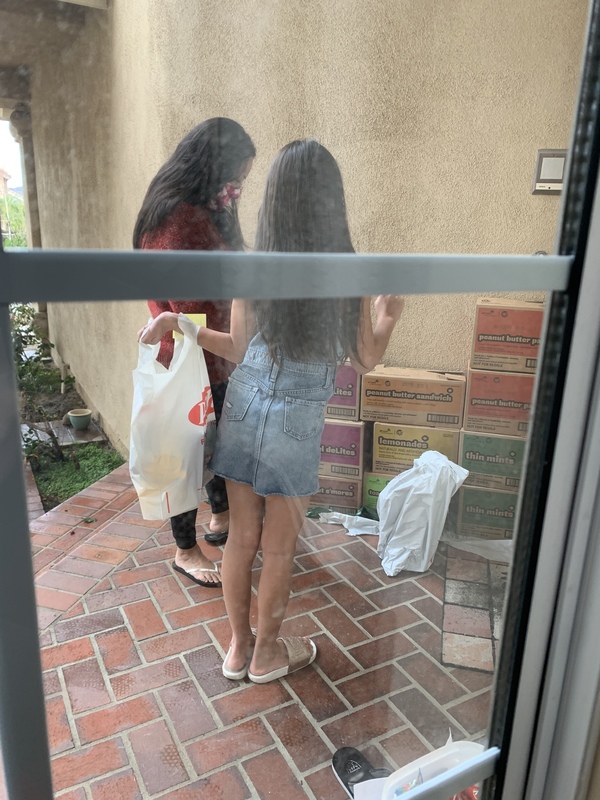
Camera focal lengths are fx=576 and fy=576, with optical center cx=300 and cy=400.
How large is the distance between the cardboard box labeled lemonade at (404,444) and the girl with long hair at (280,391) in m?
0.28

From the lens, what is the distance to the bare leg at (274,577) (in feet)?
4.34

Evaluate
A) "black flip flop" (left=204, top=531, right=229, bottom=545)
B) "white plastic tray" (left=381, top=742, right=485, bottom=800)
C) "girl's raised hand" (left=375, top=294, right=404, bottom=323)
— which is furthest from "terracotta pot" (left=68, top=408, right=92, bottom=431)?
"white plastic tray" (left=381, top=742, right=485, bottom=800)

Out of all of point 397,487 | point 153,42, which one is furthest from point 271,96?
point 397,487

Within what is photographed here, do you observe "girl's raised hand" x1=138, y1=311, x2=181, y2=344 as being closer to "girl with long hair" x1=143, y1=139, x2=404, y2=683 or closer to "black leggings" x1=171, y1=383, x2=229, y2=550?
"girl with long hair" x1=143, y1=139, x2=404, y2=683

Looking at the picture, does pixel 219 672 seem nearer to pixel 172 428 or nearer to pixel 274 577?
pixel 274 577

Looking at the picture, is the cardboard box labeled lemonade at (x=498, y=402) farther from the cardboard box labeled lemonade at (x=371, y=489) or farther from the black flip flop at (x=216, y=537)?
the black flip flop at (x=216, y=537)

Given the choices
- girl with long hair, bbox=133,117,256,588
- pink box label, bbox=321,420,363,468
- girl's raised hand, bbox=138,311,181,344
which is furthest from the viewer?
pink box label, bbox=321,420,363,468

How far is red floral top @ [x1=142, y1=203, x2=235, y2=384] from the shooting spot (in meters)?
0.53

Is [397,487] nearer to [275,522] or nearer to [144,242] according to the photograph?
[275,522]

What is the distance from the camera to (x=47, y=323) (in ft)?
1.60

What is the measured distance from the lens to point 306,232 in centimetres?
75

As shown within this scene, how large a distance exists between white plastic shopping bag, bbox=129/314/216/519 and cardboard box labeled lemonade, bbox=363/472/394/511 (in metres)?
0.52

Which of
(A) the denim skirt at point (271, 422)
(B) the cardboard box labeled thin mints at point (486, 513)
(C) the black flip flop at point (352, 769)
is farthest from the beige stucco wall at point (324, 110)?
(C) the black flip flop at point (352, 769)

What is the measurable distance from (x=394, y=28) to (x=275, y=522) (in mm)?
1028
